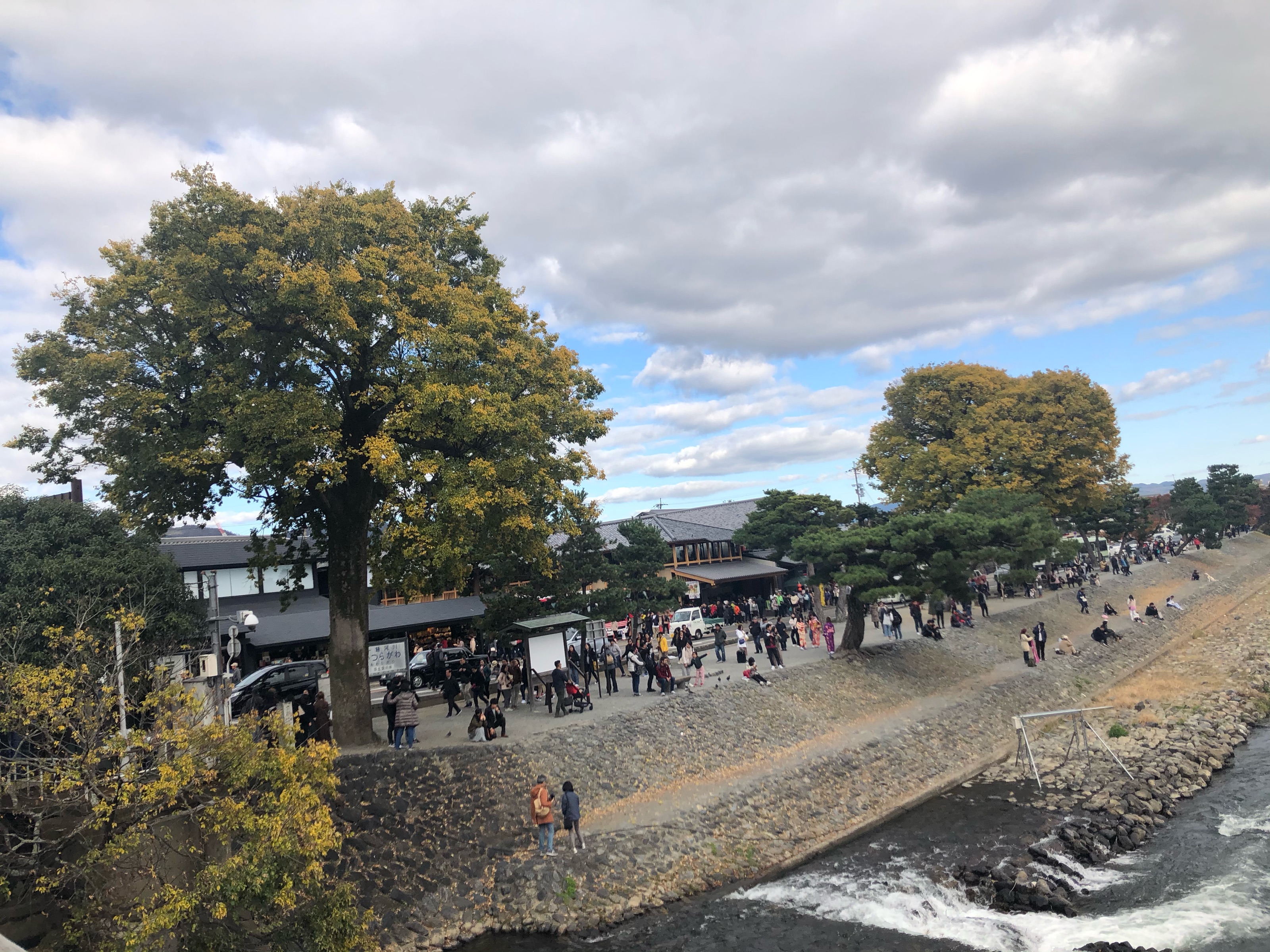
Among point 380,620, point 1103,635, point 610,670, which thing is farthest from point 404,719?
point 1103,635

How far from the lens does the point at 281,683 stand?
22938 millimetres

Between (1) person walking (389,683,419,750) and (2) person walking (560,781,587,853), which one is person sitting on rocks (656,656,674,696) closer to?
(2) person walking (560,781,587,853)

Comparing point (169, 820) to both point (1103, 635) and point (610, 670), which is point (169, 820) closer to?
point (610, 670)

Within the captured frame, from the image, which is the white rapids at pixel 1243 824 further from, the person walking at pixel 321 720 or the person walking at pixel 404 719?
the person walking at pixel 321 720

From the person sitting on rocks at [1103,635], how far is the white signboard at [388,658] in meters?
32.7

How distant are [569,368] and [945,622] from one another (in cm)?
2600

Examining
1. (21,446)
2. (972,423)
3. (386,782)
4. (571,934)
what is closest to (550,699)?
(386,782)

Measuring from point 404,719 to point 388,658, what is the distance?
19.6 feet

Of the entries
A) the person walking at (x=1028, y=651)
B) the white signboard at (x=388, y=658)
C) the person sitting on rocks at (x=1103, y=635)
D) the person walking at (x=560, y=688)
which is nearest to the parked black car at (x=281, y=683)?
the white signboard at (x=388, y=658)

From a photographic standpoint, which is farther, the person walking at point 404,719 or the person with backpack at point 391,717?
the person with backpack at point 391,717

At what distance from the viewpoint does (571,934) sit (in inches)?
543

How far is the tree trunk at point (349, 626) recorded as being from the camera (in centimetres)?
1756

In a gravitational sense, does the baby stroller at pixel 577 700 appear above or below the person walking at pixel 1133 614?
above

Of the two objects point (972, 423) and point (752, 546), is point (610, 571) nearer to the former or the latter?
point (752, 546)
